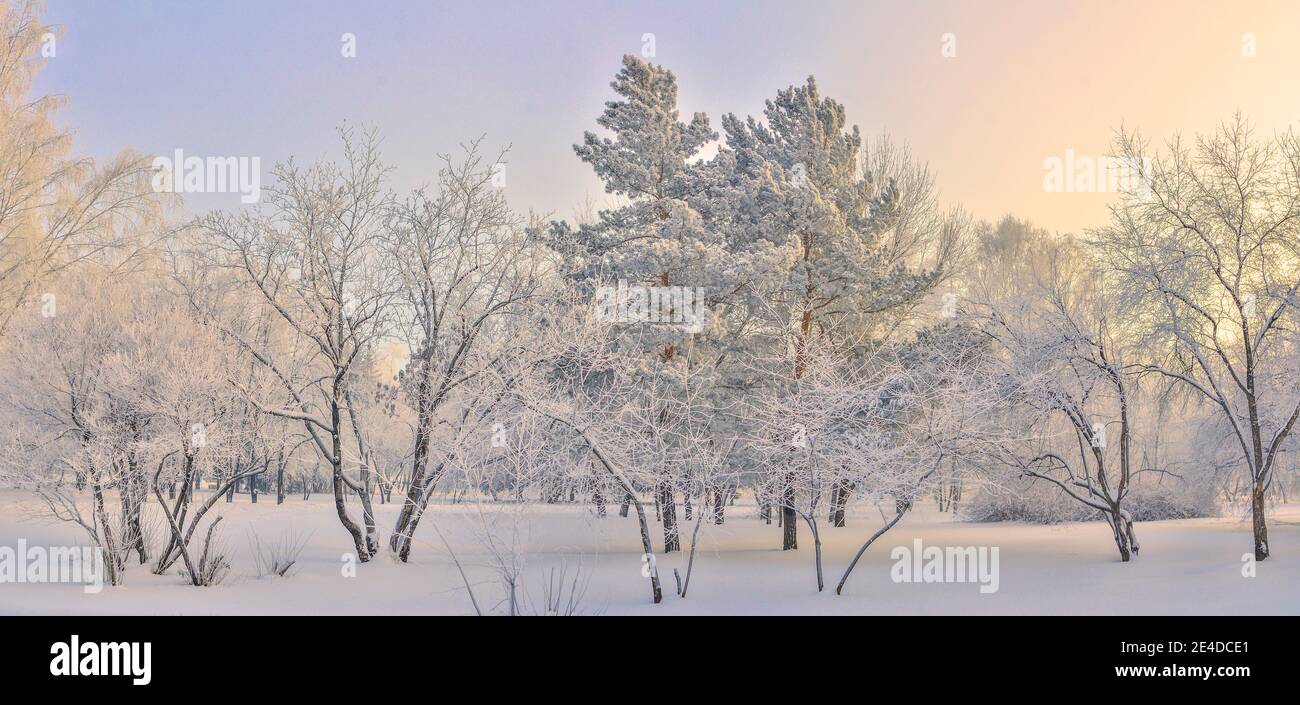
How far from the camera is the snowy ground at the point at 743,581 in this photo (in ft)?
44.8

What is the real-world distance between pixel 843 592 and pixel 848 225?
1072cm

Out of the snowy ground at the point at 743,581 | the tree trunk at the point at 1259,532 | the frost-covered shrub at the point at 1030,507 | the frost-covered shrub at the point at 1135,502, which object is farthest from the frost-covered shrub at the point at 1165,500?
the tree trunk at the point at 1259,532

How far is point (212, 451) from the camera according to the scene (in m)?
16.9

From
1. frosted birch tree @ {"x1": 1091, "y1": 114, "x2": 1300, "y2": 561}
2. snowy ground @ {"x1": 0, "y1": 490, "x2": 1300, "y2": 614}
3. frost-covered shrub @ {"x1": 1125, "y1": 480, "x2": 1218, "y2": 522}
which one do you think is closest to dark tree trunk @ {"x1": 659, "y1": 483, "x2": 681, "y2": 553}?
snowy ground @ {"x1": 0, "y1": 490, "x2": 1300, "y2": 614}

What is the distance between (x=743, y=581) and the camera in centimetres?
1677

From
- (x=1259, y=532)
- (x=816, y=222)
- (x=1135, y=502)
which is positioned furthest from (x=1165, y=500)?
(x=816, y=222)

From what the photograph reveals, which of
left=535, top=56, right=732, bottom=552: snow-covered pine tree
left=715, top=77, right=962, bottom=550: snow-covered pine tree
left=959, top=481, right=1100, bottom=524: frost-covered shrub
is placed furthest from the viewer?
left=959, top=481, right=1100, bottom=524: frost-covered shrub

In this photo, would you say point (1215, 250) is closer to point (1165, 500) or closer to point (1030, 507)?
point (1030, 507)

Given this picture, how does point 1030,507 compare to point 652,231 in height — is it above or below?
below

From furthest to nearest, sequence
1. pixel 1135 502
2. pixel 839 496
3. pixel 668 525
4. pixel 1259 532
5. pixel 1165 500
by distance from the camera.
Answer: pixel 1165 500, pixel 1135 502, pixel 668 525, pixel 839 496, pixel 1259 532

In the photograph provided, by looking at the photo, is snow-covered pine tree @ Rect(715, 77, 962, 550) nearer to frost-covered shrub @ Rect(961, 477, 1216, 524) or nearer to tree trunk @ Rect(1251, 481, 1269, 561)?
tree trunk @ Rect(1251, 481, 1269, 561)

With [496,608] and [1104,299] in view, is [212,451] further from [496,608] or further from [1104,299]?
[1104,299]

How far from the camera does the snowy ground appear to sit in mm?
13664

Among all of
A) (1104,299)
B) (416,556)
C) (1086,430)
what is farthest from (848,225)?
(416,556)
